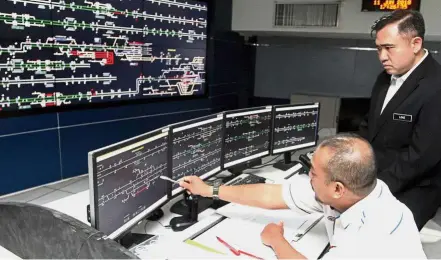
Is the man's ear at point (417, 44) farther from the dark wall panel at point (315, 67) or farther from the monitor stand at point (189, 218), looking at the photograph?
the dark wall panel at point (315, 67)

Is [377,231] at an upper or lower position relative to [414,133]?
lower

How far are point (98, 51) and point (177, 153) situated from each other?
1989mm

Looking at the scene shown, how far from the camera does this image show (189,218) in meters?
1.51

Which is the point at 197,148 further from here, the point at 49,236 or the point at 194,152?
the point at 49,236

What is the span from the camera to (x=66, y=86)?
118 inches

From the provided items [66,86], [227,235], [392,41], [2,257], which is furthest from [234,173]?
[66,86]

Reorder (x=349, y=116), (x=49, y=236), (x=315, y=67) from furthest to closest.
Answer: (x=315, y=67) < (x=349, y=116) < (x=49, y=236)

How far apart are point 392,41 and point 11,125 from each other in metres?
2.60

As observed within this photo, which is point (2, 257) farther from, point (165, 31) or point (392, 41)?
point (165, 31)

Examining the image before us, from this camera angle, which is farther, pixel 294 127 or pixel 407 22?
pixel 294 127

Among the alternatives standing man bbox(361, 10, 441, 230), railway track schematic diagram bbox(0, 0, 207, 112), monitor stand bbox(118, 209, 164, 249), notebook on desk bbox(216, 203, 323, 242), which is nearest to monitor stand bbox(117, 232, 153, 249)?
monitor stand bbox(118, 209, 164, 249)

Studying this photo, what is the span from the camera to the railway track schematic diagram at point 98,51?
8.78ft

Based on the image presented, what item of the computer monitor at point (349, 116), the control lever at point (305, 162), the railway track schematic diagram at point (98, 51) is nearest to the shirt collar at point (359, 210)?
the control lever at point (305, 162)

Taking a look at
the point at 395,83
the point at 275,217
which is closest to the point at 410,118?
the point at 395,83
